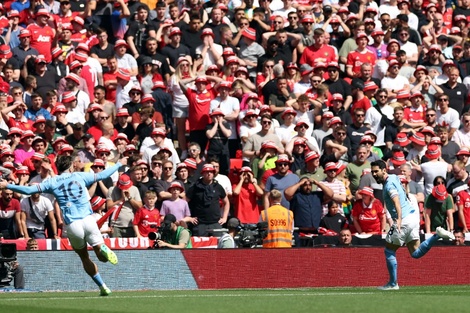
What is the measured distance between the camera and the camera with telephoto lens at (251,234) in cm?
2205

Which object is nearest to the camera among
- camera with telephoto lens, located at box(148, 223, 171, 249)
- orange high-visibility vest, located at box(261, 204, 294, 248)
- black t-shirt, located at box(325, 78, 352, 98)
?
camera with telephoto lens, located at box(148, 223, 171, 249)

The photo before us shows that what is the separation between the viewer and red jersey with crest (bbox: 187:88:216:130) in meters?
25.9

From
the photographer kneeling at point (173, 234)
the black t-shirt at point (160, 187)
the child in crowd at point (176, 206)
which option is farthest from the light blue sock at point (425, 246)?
the black t-shirt at point (160, 187)

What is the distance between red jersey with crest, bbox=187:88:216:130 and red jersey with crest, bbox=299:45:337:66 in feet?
11.5

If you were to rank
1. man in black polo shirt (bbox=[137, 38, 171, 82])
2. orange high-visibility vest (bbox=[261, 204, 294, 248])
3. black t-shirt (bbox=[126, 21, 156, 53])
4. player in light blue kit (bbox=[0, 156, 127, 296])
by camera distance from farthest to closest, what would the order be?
black t-shirt (bbox=[126, 21, 156, 53]) → man in black polo shirt (bbox=[137, 38, 171, 82]) → orange high-visibility vest (bbox=[261, 204, 294, 248]) → player in light blue kit (bbox=[0, 156, 127, 296])

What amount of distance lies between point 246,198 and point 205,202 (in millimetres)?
1155

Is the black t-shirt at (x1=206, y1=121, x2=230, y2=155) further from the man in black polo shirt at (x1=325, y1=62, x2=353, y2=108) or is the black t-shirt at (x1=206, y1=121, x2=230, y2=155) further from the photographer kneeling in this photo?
the photographer kneeling

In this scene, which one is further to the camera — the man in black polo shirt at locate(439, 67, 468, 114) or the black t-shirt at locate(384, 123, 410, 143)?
the man in black polo shirt at locate(439, 67, 468, 114)

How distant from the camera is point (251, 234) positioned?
22094 mm

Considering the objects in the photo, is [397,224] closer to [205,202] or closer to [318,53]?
[205,202]

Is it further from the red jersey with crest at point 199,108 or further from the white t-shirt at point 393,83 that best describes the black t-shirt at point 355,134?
the red jersey with crest at point 199,108

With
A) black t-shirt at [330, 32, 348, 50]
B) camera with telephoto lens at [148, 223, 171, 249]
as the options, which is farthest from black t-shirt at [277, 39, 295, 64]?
camera with telephoto lens at [148, 223, 171, 249]

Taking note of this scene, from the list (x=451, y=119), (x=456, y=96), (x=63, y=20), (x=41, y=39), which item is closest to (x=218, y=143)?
(x=41, y=39)

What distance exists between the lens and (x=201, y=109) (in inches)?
1021
